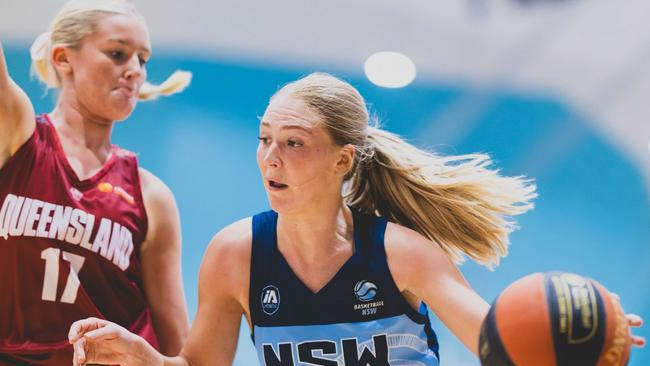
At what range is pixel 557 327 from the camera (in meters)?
1.67

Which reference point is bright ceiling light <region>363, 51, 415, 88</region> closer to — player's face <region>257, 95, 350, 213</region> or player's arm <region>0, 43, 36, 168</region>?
player's face <region>257, 95, 350, 213</region>

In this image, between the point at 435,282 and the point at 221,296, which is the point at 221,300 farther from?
the point at 435,282

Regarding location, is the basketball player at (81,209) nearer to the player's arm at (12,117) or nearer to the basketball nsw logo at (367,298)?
the player's arm at (12,117)

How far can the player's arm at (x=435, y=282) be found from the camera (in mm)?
2127

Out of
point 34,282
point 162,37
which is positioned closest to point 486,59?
point 162,37

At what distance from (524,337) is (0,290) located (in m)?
1.53

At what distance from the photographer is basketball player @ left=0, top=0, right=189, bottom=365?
2412mm

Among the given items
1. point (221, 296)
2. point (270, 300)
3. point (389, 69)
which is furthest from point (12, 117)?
point (389, 69)

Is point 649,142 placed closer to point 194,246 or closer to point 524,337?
point 194,246

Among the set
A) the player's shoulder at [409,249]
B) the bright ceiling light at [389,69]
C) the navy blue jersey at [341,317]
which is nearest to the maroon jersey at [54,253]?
the navy blue jersey at [341,317]

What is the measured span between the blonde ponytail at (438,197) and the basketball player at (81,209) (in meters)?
0.72

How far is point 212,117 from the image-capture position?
14.1 feet

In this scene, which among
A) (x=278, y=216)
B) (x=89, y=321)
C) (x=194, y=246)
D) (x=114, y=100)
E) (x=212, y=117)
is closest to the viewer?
(x=89, y=321)

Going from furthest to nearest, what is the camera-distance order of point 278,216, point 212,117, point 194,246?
point 212,117 → point 194,246 → point 278,216
